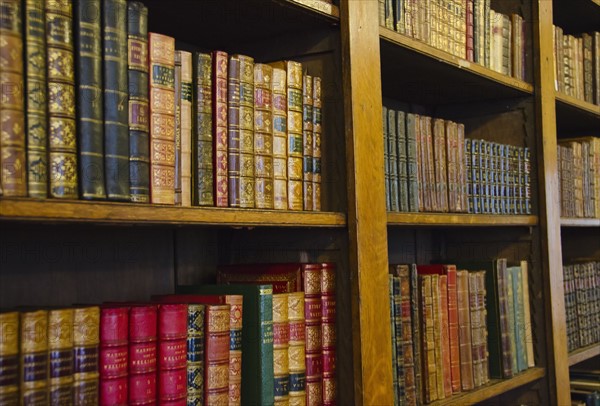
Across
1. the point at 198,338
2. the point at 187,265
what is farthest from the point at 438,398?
the point at 198,338

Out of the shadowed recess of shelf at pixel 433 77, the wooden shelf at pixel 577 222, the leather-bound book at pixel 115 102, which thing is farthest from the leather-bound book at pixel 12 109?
the wooden shelf at pixel 577 222

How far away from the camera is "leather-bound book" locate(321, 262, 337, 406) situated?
1.33m

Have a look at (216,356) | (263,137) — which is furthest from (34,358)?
(263,137)

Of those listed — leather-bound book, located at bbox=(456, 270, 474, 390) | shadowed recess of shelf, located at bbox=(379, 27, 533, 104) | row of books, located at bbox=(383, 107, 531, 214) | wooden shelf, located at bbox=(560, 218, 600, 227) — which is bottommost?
leather-bound book, located at bbox=(456, 270, 474, 390)

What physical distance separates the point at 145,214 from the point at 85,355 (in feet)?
0.63

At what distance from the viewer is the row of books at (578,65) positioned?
7.60 feet

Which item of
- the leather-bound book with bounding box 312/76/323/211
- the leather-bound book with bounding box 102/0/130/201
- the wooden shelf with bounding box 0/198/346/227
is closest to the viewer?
the wooden shelf with bounding box 0/198/346/227

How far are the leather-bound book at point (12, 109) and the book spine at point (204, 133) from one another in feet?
0.99

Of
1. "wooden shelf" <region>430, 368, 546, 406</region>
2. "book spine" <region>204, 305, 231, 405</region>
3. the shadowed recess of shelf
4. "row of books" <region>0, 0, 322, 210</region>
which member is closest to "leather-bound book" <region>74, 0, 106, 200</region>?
"row of books" <region>0, 0, 322, 210</region>

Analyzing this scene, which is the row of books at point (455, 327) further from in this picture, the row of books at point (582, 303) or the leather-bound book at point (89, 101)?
the leather-bound book at point (89, 101)

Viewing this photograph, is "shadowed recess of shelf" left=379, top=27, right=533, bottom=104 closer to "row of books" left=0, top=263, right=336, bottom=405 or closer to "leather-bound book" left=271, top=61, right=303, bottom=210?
"leather-bound book" left=271, top=61, right=303, bottom=210

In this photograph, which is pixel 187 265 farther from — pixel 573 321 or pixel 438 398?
pixel 573 321

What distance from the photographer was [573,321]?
227cm

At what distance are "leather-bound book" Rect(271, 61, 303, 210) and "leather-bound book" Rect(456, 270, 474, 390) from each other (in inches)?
23.6
